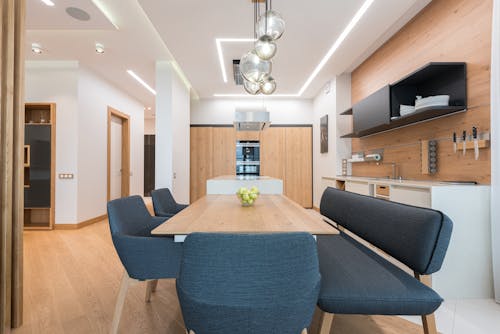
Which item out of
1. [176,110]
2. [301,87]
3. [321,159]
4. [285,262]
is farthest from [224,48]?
[285,262]

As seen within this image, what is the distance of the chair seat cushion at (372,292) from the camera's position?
1.19m

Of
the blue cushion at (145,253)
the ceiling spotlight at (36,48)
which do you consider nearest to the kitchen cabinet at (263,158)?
the ceiling spotlight at (36,48)

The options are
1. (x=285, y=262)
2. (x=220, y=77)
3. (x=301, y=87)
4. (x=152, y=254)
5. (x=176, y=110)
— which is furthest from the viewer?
(x=301, y=87)

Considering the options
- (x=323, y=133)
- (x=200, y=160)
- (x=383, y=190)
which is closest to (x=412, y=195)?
(x=383, y=190)

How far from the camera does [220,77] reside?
5141 millimetres

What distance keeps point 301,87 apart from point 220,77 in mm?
1857

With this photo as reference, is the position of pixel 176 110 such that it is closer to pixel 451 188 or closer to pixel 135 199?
pixel 135 199

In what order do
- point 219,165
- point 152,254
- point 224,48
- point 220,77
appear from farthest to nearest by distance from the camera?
point 219,165 → point 220,77 → point 224,48 → point 152,254

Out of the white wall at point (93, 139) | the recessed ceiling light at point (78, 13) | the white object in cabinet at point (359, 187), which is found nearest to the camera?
the recessed ceiling light at point (78, 13)

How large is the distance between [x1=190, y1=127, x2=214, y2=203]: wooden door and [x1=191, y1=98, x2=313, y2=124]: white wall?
39cm

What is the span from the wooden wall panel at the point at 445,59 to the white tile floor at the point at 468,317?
39.5 inches

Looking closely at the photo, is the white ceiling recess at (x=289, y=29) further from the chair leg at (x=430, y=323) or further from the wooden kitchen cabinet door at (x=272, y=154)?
the chair leg at (x=430, y=323)

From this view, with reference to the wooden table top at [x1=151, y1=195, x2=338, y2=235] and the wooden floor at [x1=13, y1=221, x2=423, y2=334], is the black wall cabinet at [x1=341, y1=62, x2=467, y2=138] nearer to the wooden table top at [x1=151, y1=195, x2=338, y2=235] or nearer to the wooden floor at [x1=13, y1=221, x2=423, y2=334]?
the wooden table top at [x1=151, y1=195, x2=338, y2=235]

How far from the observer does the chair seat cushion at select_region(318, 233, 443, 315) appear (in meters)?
1.19
